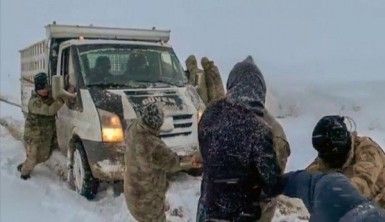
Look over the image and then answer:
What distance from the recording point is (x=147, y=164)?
17.1ft

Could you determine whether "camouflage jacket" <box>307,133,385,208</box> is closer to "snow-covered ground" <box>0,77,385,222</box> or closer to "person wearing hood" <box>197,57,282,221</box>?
"person wearing hood" <box>197,57,282,221</box>

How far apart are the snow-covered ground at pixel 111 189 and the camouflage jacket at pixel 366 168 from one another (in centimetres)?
301

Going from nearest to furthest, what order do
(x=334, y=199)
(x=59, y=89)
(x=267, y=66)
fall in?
(x=334, y=199) → (x=59, y=89) → (x=267, y=66)

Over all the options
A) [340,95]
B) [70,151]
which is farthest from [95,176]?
[340,95]

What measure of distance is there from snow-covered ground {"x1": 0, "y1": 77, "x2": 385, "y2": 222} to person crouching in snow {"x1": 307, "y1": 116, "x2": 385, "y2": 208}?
3.05 m

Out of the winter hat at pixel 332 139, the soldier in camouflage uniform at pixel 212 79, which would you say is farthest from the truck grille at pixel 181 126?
the winter hat at pixel 332 139

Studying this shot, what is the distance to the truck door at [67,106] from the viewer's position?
8117mm

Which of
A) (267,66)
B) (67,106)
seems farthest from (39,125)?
(267,66)

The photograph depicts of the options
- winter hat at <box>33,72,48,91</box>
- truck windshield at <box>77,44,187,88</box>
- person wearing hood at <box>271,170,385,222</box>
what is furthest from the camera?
winter hat at <box>33,72,48,91</box>

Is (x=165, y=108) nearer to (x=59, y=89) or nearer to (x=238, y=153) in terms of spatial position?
(x=59, y=89)

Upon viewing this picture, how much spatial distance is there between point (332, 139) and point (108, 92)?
16.3ft

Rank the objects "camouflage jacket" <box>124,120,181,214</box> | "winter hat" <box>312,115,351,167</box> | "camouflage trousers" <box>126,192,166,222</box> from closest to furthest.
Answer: "winter hat" <box>312,115,351,167</box>
"camouflage jacket" <box>124,120,181,214</box>
"camouflage trousers" <box>126,192,166,222</box>

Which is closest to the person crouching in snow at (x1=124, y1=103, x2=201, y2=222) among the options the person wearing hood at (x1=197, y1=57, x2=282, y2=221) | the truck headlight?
the person wearing hood at (x1=197, y1=57, x2=282, y2=221)

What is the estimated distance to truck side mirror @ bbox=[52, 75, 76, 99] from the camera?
7777 mm
